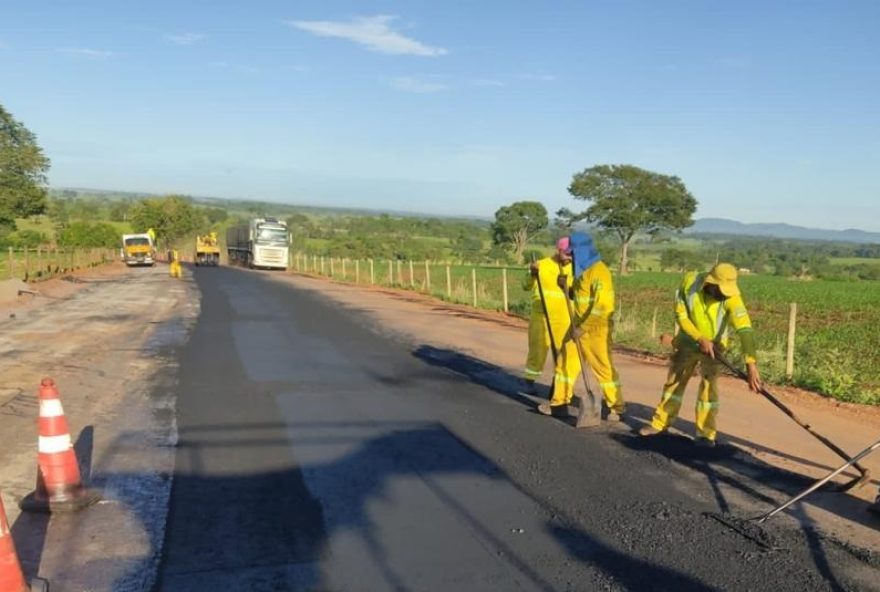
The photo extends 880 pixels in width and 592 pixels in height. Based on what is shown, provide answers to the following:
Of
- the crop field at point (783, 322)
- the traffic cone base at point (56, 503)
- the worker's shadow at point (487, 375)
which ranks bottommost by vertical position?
the crop field at point (783, 322)

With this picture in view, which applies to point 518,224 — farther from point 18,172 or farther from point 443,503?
point 443,503

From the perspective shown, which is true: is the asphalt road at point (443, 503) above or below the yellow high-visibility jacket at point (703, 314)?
below

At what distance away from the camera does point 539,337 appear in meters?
8.41

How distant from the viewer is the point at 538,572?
13.8 ft

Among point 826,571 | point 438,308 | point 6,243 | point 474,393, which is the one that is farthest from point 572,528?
point 6,243

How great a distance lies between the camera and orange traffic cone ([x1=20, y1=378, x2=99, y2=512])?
4934 millimetres

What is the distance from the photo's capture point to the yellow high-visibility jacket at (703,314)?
253 inches

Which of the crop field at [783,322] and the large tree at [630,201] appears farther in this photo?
the large tree at [630,201]

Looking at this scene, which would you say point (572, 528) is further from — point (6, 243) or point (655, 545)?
point (6, 243)

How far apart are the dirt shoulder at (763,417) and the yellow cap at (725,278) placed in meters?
1.48

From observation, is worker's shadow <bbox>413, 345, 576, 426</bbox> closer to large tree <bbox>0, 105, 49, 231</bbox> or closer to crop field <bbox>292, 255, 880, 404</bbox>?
crop field <bbox>292, 255, 880, 404</bbox>

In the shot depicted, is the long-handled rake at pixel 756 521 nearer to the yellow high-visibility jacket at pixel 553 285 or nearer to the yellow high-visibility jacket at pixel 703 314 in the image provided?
the yellow high-visibility jacket at pixel 703 314

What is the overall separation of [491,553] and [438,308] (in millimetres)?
17555

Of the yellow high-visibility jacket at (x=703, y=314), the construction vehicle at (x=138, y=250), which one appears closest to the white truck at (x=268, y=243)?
the construction vehicle at (x=138, y=250)
